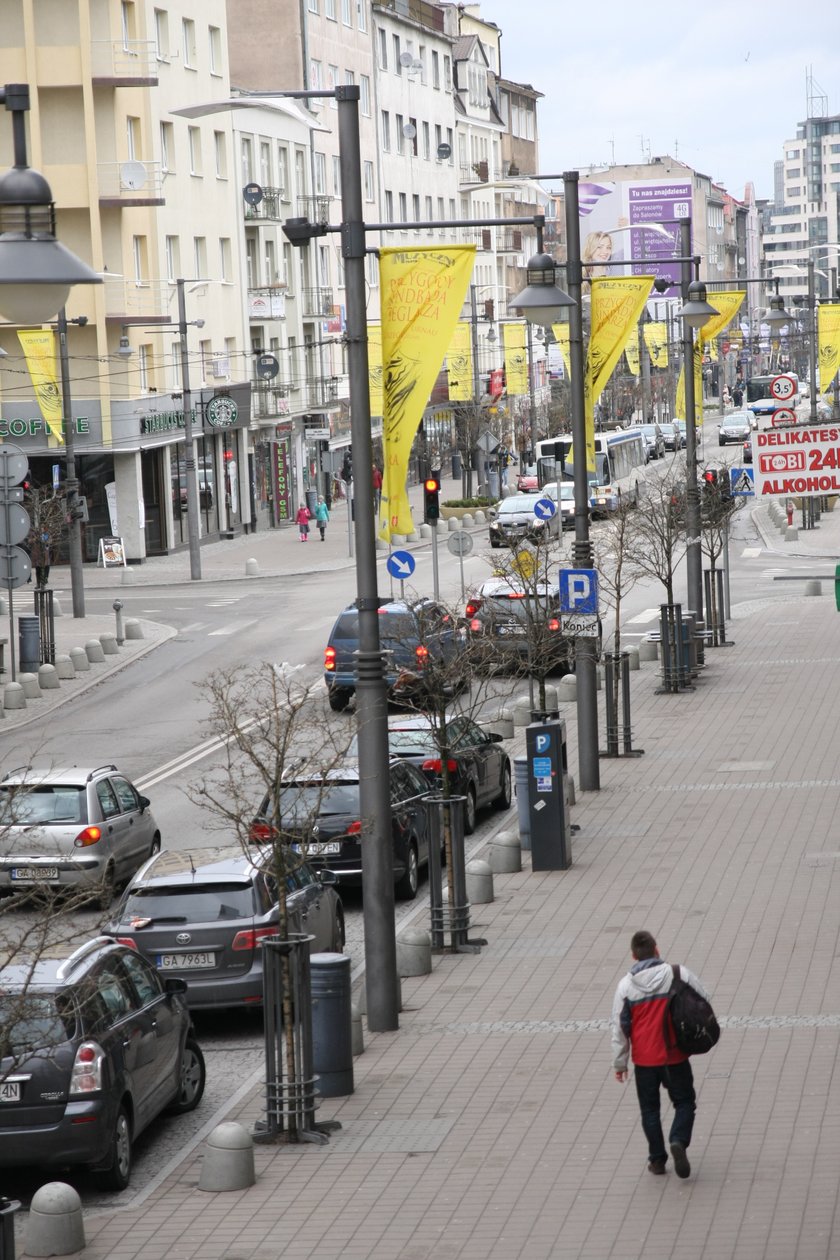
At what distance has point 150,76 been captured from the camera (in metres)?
56.6

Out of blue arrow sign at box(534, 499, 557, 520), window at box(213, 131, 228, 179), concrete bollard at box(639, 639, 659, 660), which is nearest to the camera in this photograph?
concrete bollard at box(639, 639, 659, 660)

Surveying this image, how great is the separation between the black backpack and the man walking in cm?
3

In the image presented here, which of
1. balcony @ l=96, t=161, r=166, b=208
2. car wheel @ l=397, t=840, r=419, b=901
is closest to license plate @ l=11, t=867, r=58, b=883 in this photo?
car wheel @ l=397, t=840, r=419, b=901

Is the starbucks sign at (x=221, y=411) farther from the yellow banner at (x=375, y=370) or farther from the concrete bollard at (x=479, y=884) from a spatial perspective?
the concrete bollard at (x=479, y=884)

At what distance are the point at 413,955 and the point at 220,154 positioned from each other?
54.8 m

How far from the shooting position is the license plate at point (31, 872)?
63.0 ft

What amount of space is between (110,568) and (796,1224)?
4993 cm

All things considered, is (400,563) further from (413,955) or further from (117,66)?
(117,66)

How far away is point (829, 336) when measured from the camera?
166 feet

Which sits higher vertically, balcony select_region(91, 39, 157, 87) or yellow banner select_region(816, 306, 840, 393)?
balcony select_region(91, 39, 157, 87)

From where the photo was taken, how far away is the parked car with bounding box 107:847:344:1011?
49.2ft

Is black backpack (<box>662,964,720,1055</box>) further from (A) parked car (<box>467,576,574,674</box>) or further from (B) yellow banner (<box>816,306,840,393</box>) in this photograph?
(B) yellow banner (<box>816,306,840,393</box>)

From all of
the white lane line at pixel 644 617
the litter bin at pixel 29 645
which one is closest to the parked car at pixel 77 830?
the litter bin at pixel 29 645

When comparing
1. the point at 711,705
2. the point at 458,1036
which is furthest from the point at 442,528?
the point at 458,1036
